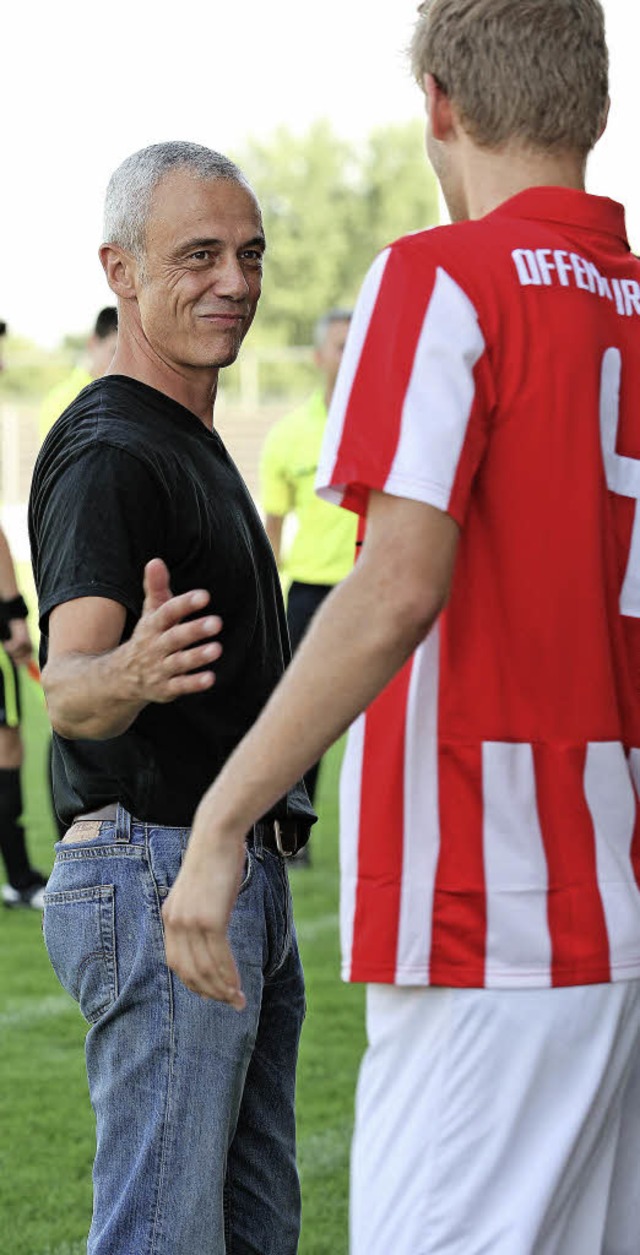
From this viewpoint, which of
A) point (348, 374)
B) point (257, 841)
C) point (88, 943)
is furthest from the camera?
point (257, 841)

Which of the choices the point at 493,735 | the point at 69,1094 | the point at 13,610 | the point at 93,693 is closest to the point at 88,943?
the point at 93,693

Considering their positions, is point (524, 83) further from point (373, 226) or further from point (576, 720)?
point (373, 226)

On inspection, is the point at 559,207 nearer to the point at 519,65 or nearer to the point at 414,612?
the point at 519,65

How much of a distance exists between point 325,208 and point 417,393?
6483 centimetres

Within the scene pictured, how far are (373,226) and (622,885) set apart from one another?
65455 millimetres

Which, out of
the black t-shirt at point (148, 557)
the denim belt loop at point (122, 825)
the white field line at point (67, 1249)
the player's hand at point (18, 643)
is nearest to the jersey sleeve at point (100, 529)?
the black t-shirt at point (148, 557)

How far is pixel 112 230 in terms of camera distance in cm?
256

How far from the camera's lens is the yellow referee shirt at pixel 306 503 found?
25.2ft

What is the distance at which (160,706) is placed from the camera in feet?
7.78

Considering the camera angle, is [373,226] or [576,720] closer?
[576,720]

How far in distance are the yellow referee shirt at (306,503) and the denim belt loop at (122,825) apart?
5.25 metres

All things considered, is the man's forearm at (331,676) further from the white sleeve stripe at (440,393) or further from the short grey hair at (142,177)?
the short grey hair at (142,177)

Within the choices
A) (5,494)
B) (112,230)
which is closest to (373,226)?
(5,494)

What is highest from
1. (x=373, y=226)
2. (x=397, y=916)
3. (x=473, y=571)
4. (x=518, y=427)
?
(x=373, y=226)
